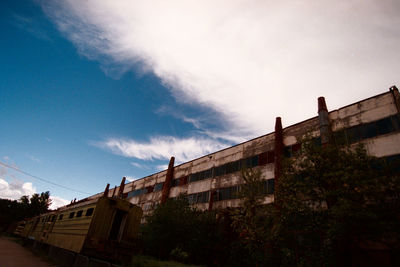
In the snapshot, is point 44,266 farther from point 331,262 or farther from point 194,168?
point 194,168

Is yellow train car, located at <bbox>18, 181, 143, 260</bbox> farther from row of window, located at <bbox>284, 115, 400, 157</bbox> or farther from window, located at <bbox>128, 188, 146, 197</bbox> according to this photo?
window, located at <bbox>128, 188, 146, 197</bbox>

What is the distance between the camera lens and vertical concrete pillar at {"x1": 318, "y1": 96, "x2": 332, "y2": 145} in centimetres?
1810

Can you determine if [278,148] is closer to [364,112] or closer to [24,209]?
[364,112]

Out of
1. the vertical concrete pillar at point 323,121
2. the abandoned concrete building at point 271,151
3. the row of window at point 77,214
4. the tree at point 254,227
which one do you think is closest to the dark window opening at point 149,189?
the abandoned concrete building at point 271,151

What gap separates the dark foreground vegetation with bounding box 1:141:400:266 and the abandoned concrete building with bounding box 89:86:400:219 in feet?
7.90

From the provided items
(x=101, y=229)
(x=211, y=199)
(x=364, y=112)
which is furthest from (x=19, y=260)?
(x=364, y=112)

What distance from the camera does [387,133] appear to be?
1566 cm

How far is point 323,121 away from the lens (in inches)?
750

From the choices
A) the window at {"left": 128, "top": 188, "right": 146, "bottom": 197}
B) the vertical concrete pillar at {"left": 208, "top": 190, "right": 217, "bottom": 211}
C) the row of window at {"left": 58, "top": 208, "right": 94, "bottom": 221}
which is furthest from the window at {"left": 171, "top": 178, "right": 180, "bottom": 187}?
the row of window at {"left": 58, "top": 208, "right": 94, "bottom": 221}

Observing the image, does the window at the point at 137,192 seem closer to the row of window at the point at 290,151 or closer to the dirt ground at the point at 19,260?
the row of window at the point at 290,151

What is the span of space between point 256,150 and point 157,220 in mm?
12307

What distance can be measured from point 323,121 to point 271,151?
5.60 meters

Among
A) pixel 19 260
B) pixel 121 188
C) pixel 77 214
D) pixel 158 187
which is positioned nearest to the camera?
pixel 19 260

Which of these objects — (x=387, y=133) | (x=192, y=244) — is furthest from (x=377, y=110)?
(x=192, y=244)
